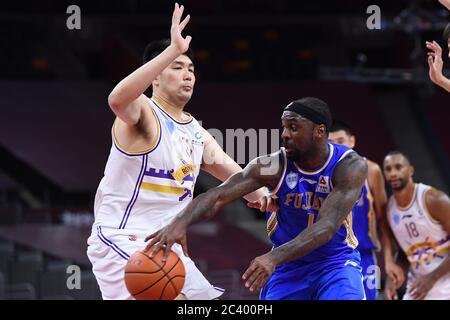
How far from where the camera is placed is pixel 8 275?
40.7 feet

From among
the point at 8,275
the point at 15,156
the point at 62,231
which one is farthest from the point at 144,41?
the point at 8,275

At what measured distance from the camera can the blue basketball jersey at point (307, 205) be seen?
5.42m

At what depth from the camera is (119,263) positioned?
545 cm

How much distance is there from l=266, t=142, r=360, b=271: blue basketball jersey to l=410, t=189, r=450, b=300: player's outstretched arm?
2.33 meters

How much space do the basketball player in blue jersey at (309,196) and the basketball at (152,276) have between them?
315 millimetres

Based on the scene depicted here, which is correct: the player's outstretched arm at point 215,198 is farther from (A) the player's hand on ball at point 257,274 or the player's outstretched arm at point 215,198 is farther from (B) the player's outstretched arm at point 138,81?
(B) the player's outstretched arm at point 138,81

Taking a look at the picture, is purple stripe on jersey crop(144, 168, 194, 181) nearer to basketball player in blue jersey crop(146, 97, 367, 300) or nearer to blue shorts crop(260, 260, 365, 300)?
basketball player in blue jersey crop(146, 97, 367, 300)

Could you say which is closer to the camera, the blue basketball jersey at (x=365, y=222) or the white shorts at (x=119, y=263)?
the white shorts at (x=119, y=263)

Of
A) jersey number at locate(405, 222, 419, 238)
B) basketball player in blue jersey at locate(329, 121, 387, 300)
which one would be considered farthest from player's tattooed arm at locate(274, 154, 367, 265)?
jersey number at locate(405, 222, 419, 238)

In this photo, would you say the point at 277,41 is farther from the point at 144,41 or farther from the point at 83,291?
the point at 83,291

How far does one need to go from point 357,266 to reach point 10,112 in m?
12.8

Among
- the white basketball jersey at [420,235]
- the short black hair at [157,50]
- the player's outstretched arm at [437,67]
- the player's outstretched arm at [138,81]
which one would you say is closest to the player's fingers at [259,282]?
the player's outstretched arm at [138,81]

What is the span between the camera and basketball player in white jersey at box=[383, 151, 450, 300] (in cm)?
816

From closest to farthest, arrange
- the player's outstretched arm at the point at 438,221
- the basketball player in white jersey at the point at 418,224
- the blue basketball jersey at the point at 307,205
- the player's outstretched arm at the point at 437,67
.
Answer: the blue basketball jersey at the point at 307,205 → the player's outstretched arm at the point at 437,67 → the player's outstretched arm at the point at 438,221 → the basketball player in white jersey at the point at 418,224
